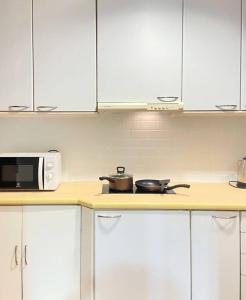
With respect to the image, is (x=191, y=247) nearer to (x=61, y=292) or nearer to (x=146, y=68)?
(x=61, y=292)

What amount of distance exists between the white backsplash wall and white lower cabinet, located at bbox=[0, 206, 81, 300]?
21.6 inches

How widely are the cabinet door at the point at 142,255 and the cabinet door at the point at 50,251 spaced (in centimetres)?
18

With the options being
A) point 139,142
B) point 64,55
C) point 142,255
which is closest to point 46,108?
point 64,55

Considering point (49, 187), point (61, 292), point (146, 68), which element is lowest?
point (61, 292)

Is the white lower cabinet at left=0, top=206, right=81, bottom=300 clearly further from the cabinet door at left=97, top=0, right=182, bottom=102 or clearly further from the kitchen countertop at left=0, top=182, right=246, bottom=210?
the cabinet door at left=97, top=0, right=182, bottom=102

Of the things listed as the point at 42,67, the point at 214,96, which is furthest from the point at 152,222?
the point at 42,67

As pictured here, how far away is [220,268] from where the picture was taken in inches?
68.5

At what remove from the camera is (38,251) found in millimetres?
1840

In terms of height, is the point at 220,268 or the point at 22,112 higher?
the point at 22,112

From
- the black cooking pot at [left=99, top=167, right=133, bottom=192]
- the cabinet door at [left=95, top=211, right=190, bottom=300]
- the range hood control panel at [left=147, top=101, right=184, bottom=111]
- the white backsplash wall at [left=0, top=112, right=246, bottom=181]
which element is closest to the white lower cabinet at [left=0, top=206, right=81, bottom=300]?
the cabinet door at [left=95, top=211, right=190, bottom=300]

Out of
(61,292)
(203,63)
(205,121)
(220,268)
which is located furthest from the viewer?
(205,121)

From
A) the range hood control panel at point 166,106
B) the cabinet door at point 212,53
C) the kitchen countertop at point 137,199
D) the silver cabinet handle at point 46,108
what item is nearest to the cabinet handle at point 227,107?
the cabinet door at point 212,53

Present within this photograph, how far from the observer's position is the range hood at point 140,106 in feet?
6.40

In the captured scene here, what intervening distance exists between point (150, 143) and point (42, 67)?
0.94 m
